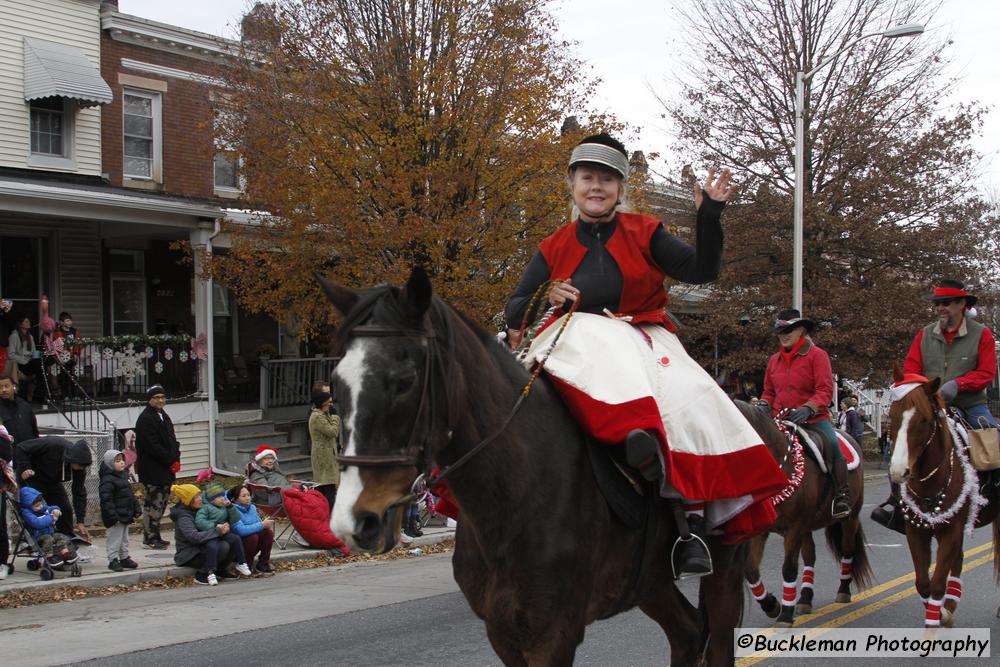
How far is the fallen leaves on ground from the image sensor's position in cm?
1030

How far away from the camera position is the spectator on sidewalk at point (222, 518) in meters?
11.4

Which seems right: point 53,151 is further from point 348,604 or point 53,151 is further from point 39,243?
point 348,604

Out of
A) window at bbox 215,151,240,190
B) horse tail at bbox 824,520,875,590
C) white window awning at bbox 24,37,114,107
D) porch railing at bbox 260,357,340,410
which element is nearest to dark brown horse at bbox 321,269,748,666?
horse tail at bbox 824,520,875,590

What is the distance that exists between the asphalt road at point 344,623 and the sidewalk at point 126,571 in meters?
0.59

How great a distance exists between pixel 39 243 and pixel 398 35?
362 inches

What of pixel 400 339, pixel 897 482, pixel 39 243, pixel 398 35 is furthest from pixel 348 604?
pixel 39 243

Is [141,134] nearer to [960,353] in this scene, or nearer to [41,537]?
[41,537]

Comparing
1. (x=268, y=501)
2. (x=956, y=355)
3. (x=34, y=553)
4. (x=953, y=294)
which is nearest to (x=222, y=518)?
(x=268, y=501)

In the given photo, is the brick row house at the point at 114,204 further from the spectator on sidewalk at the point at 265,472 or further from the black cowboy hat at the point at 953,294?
the black cowboy hat at the point at 953,294

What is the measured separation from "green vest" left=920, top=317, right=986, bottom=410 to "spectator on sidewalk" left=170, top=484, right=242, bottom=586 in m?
7.75

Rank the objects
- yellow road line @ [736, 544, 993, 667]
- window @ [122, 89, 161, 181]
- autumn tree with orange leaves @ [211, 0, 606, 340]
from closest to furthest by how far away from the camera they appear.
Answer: yellow road line @ [736, 544, 993, 667], autumn tree with orange leaves @ [211, 0, 606, 340], window @ [122, 89, 161, 181]

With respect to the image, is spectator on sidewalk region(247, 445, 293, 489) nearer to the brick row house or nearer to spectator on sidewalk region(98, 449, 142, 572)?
spectator on sidewalk region(98, 449, 142, 572)

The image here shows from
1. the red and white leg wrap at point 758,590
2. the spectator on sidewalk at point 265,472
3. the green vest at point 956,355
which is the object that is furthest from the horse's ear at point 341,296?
the spectator on sidewalk at point 265,472

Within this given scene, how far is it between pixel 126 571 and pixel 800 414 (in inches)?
309
